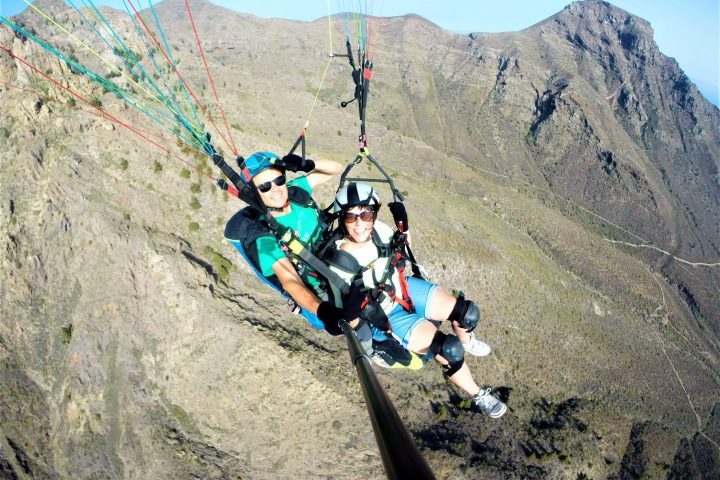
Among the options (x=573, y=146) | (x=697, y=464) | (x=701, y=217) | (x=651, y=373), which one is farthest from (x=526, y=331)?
(x=701, y=217)

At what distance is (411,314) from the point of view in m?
8.51

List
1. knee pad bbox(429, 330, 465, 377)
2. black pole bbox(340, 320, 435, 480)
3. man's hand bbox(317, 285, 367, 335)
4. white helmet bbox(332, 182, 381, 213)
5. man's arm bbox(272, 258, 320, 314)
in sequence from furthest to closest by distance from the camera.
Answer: knee pad bbox(429, 330, 465, 377), white helmet bbox(332, 182, 381, 213), man's arm bbox(272, 258, 320, 314), man's hand bbox(317, 285, 367, 335), black pole bbox(340, 320, 435, 480)

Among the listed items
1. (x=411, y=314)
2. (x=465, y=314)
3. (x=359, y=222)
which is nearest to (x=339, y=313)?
(x=359, y=222)

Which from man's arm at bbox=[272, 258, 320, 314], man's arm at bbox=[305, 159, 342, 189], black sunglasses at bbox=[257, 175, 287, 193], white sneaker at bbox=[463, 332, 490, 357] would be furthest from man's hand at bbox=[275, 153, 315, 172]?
white sneaker at bbox=[463, 332, 490, 357]

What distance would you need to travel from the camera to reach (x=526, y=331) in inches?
1430

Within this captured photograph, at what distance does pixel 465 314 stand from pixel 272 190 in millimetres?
4788

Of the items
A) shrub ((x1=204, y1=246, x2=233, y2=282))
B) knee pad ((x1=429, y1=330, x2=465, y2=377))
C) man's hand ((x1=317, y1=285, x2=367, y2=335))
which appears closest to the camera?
man's hand ((x1=317, y1=285, x2=367, y2=335))

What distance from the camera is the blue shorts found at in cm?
825

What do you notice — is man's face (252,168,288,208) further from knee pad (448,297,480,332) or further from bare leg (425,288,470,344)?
knee pad (448,297,480,332)

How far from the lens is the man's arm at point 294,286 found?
6110 mm

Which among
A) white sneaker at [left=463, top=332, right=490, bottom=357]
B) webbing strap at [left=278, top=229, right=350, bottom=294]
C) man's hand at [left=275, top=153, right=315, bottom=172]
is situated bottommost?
white sneaker at [left=463, top=332, right=490, bottom=357]

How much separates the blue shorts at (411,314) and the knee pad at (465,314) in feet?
1.89

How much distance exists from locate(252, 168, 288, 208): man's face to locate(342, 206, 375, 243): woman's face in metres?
1.31

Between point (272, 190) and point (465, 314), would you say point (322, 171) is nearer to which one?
point (272, 190)
